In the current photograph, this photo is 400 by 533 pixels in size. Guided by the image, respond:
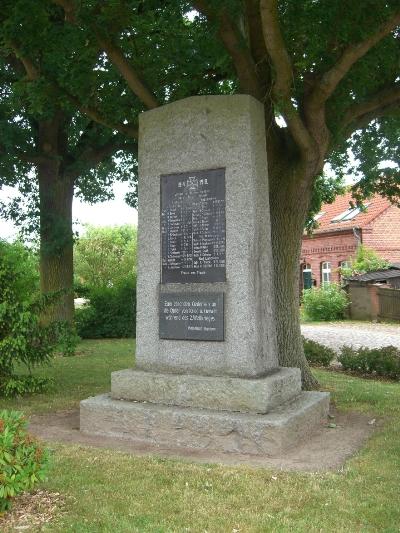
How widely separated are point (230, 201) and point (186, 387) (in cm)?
219

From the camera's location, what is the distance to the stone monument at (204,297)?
651 centimetres

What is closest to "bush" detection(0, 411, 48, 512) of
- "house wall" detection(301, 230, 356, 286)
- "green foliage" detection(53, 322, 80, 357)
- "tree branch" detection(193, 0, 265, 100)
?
"green foliage" detection(53, 322, 80, 357)

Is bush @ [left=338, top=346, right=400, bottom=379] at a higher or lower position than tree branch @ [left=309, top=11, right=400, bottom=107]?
lower

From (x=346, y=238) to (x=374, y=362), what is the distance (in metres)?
23.4

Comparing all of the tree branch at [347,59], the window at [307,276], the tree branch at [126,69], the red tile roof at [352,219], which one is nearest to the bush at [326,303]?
the red tile roof at [352,219]

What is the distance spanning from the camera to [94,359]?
14500 mm

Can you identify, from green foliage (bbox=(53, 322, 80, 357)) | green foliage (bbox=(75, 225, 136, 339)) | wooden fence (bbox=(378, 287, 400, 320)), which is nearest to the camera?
green foliage (bbox=(53, 322, 80, 357))

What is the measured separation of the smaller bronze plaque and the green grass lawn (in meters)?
1.62

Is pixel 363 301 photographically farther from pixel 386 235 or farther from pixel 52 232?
pixel 52 232

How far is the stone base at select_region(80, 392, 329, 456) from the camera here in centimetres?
604

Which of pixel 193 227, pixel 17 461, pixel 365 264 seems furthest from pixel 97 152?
pixel 365 264

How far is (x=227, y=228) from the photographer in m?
6.86

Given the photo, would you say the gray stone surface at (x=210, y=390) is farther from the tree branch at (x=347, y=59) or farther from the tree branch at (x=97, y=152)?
the tree branch at (x=97, y=152)

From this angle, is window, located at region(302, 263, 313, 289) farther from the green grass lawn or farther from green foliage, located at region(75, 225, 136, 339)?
the green grass lawn
